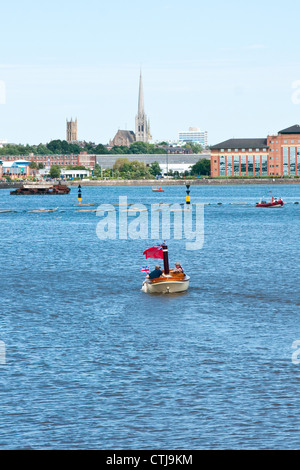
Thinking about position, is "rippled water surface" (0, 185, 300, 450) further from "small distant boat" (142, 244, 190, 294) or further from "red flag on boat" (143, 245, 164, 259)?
"red flag on boat" (143, 245, 164, 259)

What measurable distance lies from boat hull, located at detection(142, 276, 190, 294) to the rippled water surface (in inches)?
31.0

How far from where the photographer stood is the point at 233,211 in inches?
6206

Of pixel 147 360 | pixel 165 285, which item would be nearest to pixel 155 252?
pixel 165 285

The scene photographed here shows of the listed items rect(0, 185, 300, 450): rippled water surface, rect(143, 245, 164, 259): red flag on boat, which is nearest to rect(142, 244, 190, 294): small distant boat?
rect(0, 185, 300, 450): rippled water surface

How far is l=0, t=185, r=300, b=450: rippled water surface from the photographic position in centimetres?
2312

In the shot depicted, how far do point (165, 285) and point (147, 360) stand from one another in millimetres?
15541

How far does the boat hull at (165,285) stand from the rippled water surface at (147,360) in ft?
2.58

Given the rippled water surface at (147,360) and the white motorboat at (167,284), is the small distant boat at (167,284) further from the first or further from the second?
the rippled water surface at (147,360)

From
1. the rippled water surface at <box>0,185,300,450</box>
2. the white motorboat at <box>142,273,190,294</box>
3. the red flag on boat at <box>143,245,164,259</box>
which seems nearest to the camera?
the rippled water surface at <box>0,185,300,450</box>

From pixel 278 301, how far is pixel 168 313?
7171mm

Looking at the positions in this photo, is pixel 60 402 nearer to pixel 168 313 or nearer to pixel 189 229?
pixel 168 313

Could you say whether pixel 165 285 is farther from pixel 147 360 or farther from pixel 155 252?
pixel 147 360

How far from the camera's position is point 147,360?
1201 inches
